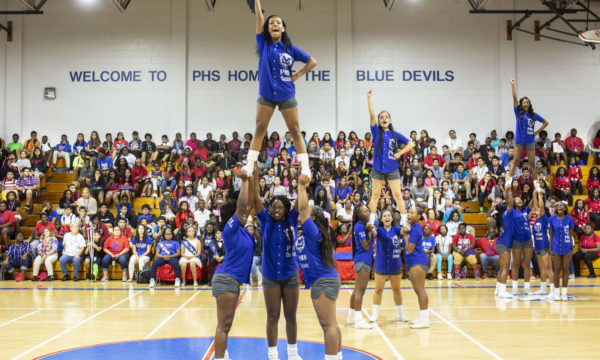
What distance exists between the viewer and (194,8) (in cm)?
2212

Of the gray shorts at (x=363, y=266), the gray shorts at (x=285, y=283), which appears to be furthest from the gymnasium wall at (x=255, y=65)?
the gray shorts at (x=285, y=283)

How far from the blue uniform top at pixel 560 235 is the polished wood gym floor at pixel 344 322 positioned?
1016mm

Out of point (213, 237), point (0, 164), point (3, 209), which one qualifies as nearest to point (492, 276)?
point (213, 237)

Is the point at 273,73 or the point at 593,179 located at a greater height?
the point at 273,73

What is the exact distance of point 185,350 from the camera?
7.47 meters

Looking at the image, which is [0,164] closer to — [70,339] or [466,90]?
[70,339]

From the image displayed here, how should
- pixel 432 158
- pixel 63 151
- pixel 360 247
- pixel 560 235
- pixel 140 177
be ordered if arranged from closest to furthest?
1. pixel 360 247
2. pixel 560 235
3. pixel 140 177
4. pixel 432 158
5. pixel 63 151

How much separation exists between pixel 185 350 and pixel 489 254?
10112 mm

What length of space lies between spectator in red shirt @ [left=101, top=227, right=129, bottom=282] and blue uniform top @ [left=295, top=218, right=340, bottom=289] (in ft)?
33.6

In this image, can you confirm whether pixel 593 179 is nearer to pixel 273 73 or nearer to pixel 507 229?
pixel 507 229

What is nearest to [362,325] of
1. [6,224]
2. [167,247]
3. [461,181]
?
[167,247]

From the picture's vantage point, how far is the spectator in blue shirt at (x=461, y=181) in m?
18.1

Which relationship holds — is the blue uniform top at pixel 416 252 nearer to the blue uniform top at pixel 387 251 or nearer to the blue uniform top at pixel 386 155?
the blue uniform top at pixel 387 251

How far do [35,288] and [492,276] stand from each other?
1141 cm
